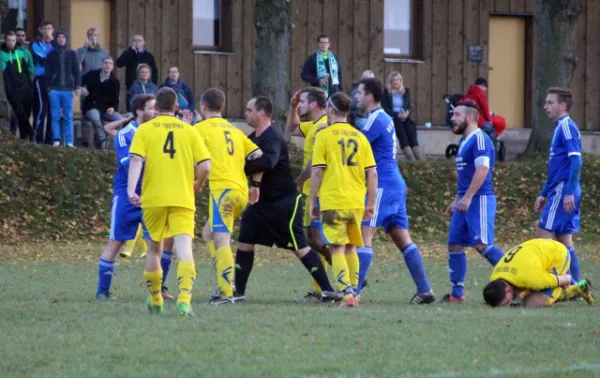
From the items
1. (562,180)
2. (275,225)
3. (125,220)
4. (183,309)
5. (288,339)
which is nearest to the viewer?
(288,339)

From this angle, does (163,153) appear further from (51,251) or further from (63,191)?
(63,191)

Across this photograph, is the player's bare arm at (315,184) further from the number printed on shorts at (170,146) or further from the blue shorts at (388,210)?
the number printed on shorts at (170,146)

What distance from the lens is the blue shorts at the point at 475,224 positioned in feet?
43.2

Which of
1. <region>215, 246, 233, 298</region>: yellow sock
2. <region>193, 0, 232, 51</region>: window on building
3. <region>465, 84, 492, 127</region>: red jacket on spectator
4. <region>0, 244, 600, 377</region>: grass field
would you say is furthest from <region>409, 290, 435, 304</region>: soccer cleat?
<region>193, 0, 232, 51</region>: window on building

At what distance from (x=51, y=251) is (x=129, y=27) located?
9508 mm

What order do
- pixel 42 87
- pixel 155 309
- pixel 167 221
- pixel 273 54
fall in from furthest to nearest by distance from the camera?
pixel 273 54
pixel 42 87
pixel 155 309
pixel 167 221

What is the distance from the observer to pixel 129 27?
2912cm

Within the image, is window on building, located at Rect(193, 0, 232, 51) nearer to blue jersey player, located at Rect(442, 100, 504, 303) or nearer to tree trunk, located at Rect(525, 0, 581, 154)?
tree trunk, located at Rect(525, 0, 581, 154)

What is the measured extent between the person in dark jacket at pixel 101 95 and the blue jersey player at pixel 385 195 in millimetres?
12327

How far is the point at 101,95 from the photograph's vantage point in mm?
25125

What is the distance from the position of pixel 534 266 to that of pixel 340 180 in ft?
6.31

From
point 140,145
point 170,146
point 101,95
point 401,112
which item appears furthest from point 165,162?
point 401,112

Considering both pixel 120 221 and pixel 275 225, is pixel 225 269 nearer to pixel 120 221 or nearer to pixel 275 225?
pixel 275 225

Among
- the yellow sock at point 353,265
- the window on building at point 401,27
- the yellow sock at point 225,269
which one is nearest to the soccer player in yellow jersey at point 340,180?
the yellow sock at point 353,265
